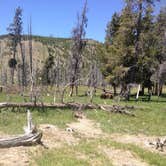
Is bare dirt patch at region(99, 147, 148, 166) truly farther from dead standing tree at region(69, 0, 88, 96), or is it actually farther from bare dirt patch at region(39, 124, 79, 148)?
dead standing tree at region(69, 0, 88, 96)

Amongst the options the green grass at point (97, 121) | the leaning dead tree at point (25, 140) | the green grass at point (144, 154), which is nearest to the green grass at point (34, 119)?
the green grass at point (97, 121)

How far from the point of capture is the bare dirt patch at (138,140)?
15.9 m

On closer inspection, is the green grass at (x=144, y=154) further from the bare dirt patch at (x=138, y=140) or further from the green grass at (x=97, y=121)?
the bare dirt patch at (x=138, y=140)

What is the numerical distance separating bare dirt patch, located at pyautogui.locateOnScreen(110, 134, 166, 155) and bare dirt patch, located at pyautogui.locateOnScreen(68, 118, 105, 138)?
0.88m

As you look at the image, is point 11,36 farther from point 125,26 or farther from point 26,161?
point 26,161

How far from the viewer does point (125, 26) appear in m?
38.7

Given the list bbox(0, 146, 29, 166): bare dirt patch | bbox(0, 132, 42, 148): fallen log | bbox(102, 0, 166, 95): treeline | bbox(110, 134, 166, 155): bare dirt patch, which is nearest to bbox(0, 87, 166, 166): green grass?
bbox(0, 146, 29, 166): bare dirt patch

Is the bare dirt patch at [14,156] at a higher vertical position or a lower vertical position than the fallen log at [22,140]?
lower

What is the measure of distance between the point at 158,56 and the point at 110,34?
7260 mm

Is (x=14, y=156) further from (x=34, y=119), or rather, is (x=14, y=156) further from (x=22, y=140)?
(x=34, y=119)

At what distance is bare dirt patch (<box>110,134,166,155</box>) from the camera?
15.9 meters

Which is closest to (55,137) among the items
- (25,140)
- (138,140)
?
(25,140)

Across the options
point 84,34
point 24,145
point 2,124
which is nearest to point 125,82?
point 84,34

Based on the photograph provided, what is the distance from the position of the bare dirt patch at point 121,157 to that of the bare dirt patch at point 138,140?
6.28 ft
